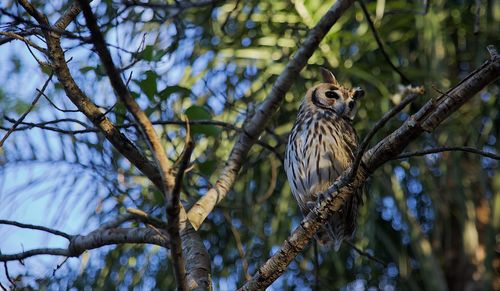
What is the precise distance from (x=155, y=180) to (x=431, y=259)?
1.22 metres

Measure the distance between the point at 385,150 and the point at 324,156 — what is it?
3.10 feet

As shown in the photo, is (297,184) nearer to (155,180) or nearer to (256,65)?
(256,65)

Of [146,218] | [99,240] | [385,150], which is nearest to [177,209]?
[146,218]

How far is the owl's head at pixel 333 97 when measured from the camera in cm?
236

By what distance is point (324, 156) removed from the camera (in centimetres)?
224

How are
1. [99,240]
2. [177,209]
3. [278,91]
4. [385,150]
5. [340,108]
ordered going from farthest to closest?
[340,108], [278,91], [99,240], [385,150], [177,209]

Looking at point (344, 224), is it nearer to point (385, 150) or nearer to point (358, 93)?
point (358, 93)

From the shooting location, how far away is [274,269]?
58.0 inches

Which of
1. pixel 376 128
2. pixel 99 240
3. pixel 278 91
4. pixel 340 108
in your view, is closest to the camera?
pixel 376 128

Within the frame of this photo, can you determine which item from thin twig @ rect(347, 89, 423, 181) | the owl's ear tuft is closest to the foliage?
the owl's ear tuft

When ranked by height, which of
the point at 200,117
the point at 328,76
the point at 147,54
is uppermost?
the point at 328,76

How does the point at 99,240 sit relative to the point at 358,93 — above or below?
below

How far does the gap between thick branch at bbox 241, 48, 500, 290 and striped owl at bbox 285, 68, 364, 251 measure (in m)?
0.66

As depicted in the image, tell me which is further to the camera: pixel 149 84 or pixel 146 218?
pixel 149 84
